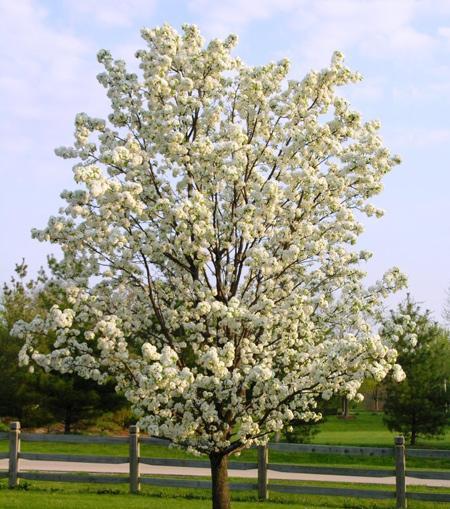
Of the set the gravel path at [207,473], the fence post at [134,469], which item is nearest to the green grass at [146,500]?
the fence post at [134,469]

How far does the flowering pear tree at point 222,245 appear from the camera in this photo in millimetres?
9539

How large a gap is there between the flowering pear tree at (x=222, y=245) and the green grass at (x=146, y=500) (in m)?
3.84

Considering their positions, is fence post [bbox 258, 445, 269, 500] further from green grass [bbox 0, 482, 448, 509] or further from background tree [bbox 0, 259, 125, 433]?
background tree [bbox 0, 259, 125, 433]

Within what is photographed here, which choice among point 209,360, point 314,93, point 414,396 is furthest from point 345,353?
point 414,396

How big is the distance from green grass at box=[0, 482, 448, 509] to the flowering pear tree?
3.84 m

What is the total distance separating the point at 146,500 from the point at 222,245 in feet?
23.9

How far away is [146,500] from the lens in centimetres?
1501

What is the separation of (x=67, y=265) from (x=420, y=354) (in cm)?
2198

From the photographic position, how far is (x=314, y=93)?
35.3ft

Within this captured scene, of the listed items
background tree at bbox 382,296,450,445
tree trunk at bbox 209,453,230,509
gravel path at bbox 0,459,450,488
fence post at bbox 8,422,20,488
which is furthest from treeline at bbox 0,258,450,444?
tree trunk at bbox 209,453,230,509

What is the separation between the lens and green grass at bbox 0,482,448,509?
14.1 metres

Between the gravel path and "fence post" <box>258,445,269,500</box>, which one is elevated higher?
"fence post" <box>258,445,269,500</box>

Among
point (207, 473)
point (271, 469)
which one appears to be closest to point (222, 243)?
point (271, 469)

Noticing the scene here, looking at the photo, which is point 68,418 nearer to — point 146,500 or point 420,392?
point 420,392
